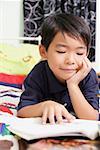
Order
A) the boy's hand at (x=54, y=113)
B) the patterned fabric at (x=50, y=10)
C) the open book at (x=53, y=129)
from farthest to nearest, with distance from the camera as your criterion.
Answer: the patterned fabric at (x=50, y=10) < the boy's hand at (x=54, y=113) < the open book at (x=53, y=129)

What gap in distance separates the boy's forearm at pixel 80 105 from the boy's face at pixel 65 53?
0.08 metres

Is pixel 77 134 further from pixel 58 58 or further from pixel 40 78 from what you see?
pixel 40 78

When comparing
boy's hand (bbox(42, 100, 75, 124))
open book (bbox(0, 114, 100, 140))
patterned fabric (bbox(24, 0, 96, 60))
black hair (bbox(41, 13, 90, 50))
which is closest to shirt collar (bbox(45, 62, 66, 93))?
black hair (bbox(41, 13, 90, 50))

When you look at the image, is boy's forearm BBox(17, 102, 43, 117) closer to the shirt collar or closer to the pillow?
the shirt collar

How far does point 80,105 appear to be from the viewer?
2.92ft

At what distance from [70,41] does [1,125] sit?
11.5 inches

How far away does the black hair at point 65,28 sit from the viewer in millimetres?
848

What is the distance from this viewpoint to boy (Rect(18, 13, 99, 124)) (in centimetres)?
77

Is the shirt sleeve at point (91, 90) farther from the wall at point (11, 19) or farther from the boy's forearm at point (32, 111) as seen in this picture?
the wall at point (11, 19)

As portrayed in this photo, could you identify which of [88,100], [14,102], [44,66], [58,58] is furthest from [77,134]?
[14,102]

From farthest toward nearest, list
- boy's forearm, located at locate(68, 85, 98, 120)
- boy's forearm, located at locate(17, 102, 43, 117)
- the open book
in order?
boy's forearm, located at locate(68, 85, 98, 120) → boy's forearm, located at locate(17, 102, 43, 117) → the open book

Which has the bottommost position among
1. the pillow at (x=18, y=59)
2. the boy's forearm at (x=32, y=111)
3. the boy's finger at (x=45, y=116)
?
the pillow at (x=18, y=59)

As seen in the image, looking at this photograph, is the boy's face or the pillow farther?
the pillow

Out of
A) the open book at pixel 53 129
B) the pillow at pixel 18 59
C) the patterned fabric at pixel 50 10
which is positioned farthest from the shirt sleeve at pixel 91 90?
the patterned fabric at pixel 50 10
